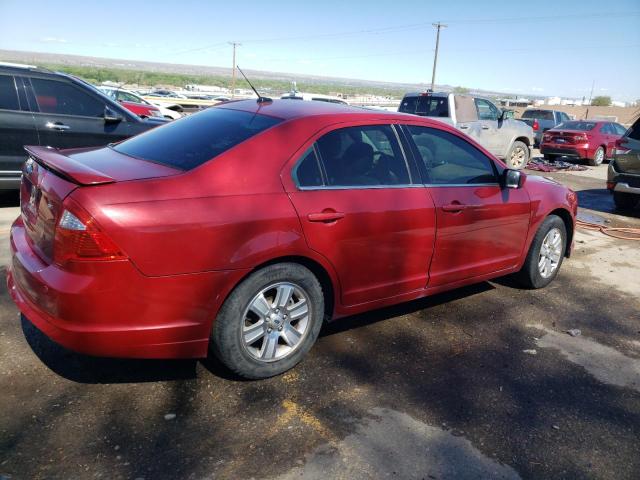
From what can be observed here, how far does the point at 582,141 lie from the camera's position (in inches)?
628

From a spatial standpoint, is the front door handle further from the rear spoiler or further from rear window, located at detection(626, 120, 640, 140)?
rear window, located at detection(626, 120, 640, 140)

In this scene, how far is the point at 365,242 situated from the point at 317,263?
384 mm

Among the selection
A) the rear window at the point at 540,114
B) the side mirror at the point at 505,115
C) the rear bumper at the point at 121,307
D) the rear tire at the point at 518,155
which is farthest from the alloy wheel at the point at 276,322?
the rear window at the point at 540,114

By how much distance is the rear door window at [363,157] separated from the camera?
3.30m

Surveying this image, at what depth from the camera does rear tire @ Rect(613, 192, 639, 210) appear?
918 centimetres

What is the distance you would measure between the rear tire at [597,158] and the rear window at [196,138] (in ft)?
51.2

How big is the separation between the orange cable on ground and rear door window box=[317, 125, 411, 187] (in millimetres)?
5220

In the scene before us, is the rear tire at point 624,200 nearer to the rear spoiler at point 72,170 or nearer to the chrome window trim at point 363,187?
the chrome window trim at point 363,187

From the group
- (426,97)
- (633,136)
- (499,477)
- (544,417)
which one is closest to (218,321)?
(499,477)

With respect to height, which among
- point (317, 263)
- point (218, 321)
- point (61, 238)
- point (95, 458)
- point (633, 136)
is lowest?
point (95, 458)

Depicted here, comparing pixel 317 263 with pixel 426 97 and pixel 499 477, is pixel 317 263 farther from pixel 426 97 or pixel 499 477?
pixel 426 97

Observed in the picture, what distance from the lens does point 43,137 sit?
659cm

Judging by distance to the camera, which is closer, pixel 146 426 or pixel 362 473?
pixel 362 473

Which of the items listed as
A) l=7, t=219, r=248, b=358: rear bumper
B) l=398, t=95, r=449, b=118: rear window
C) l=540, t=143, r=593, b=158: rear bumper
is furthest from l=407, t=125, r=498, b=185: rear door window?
l=540, t=143, r=593, b=158: rear bumper
